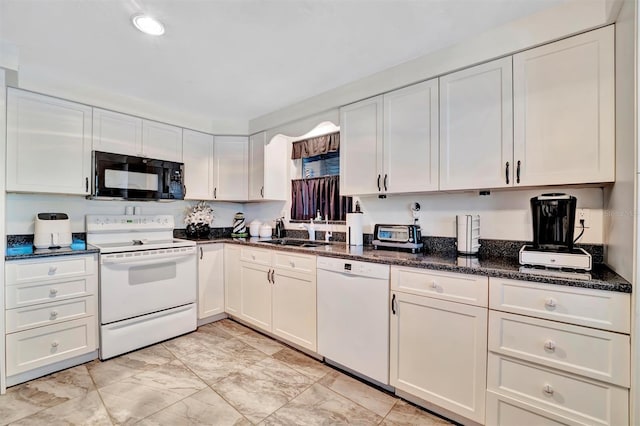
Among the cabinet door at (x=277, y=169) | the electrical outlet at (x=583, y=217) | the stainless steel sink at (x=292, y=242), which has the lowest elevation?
the stainless steel sink at (x=292, y=242)

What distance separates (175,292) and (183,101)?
197 centimetres

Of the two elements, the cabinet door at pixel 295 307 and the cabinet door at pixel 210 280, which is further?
the cabinet door at pixel 210 280

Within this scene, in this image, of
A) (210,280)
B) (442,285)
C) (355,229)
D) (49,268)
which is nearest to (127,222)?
(49,268)

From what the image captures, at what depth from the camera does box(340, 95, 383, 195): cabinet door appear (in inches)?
94.7

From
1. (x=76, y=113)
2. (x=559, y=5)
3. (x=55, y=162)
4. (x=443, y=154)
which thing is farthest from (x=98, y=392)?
(x=559, y=5)

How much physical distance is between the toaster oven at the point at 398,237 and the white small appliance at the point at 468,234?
33cm

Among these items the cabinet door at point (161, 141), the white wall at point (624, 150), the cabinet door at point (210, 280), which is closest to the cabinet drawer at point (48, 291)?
the cabinet door at point (210, 280)

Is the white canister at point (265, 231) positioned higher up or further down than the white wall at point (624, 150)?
further down

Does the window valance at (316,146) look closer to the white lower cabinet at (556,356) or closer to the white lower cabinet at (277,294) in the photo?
the white lower cabinet at (277,294)

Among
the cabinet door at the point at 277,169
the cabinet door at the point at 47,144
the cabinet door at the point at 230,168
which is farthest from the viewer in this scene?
the cabinet door at the point at 230,168

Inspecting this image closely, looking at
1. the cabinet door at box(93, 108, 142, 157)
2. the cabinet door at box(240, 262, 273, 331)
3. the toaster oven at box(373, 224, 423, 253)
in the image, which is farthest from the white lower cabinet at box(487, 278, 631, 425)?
the cabinet door at box(93, 108, 142, 157)

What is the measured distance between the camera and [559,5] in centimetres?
162

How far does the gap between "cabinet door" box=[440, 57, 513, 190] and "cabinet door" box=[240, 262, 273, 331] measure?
6.13 ft

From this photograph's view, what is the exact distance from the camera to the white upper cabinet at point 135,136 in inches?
108
